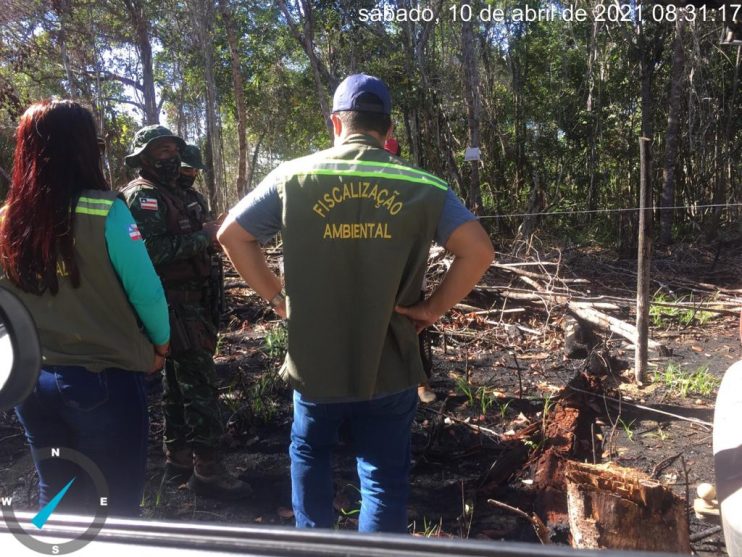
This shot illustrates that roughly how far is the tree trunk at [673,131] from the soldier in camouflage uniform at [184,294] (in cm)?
1065

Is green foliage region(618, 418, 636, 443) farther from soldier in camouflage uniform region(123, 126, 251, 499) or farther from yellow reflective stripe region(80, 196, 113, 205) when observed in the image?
yellow reflective stripe region(80, 196, 113, 205)

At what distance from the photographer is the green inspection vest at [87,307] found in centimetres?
205

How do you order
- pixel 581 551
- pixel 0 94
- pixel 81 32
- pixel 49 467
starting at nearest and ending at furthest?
pixel 581 551, pixel 49 467, pixel 0 94, pixel 81 32

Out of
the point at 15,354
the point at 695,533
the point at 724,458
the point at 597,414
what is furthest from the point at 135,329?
the point at 597,414

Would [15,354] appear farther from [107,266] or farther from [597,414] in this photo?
[597,414]

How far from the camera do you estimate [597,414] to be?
4133 mm

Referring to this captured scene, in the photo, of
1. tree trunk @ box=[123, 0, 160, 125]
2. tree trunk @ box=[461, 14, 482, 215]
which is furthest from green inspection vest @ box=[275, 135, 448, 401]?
tree trunk @ box=[123, 0, 160, 125]

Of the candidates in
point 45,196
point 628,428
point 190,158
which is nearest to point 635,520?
point 628,428

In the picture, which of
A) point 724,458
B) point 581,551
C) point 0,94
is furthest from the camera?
point 0,94

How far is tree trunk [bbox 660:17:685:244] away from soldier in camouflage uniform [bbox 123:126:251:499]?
10.6 m

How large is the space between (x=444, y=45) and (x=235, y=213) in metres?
14.7

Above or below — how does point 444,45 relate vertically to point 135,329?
above

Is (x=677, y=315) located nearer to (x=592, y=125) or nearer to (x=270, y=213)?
(x=270, y=213)

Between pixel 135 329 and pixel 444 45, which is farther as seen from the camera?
pixel 444 45
